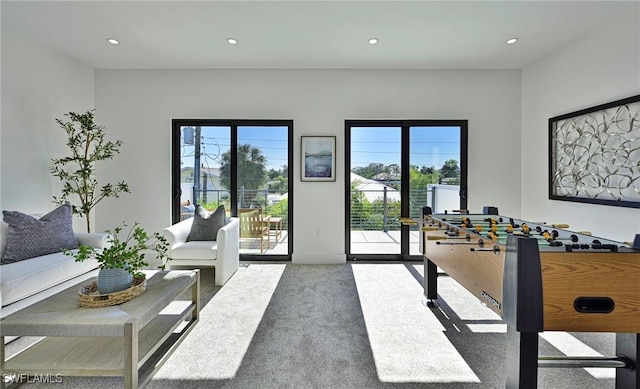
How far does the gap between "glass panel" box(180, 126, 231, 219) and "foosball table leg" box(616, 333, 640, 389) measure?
162 inches

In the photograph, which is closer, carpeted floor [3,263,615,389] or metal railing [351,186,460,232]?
carpeted floor [3,263,615,389]

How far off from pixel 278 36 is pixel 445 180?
300cm

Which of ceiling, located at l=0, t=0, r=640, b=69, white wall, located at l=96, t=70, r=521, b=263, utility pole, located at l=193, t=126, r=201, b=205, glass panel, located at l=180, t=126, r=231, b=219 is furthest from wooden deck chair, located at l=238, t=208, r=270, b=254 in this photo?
ceiling, located at l=0, t=0, r=640, b=69

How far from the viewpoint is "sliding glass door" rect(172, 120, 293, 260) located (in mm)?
4301

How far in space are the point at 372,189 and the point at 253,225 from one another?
188 cm

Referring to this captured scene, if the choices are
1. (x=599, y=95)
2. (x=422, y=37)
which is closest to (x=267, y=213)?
(x=422, y=37)

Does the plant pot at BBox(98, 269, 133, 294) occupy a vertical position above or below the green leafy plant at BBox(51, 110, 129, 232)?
below

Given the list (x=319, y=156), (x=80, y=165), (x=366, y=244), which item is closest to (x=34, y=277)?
(x=80, y=165)

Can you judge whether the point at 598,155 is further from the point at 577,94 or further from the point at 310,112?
the point at 310,112

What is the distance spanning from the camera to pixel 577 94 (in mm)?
3227

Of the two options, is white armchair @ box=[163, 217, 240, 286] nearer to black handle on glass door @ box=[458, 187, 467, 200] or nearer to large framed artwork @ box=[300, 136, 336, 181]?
large framed artwork @ box=[300, 136, 336, 181]

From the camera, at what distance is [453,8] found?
106 inches

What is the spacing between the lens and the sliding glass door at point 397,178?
4.25m

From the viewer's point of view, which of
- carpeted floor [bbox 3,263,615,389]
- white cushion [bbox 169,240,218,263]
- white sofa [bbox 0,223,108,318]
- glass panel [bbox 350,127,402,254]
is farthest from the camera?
glass panel [bbox 350,127,402,254]
